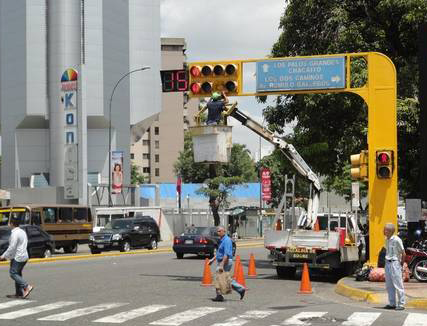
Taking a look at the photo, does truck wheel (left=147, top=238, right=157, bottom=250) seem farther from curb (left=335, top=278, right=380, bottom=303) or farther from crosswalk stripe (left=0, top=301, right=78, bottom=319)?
crosswalk stripe (left=0, top=301, right=78, bottom=319)

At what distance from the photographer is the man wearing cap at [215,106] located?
64.8 ft

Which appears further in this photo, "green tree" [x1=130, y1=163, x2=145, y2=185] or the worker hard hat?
"green tree" [x1=130, y1=163, x2=145, y2=185]

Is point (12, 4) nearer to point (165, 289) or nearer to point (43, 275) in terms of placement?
point (43, 275)

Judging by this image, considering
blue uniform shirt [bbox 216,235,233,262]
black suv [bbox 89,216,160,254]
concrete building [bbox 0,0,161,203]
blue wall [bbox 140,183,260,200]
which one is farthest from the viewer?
blue wall [bbox 140,183,260,200]

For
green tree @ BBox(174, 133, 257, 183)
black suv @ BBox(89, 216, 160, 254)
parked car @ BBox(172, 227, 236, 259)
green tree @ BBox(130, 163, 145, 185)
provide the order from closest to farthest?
parked car @ BBox(172, 227, 236, 259), black suv @ BBox(89, 216, 160, 254), green tree @ BBox(174, 133, 257, 183), green tree @ BBox(130, 163, 145, 185)

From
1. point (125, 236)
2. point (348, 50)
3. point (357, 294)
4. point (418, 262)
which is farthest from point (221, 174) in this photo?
point (357, 294)

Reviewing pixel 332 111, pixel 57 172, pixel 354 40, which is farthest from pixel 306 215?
pixel 57 172

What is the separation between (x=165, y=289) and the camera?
18.3 meters

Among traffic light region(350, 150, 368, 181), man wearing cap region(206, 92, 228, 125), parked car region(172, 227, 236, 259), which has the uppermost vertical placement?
man wearing cap region(206, 92, 228, 125)

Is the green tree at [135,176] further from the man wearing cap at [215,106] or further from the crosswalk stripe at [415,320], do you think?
the crosswalk stripe at [415,320]

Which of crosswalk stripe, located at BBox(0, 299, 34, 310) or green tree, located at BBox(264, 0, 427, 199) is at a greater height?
green tree, located at BBox(264, 0, 427, 199)

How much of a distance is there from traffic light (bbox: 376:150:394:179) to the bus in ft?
69.8

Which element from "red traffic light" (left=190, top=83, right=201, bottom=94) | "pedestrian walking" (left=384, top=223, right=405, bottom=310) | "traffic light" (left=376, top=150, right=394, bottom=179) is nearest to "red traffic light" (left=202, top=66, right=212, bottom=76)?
"red traffic light" (left=190, top=83, right=201, bottom=94)

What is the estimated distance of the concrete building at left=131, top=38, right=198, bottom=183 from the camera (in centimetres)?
13188
